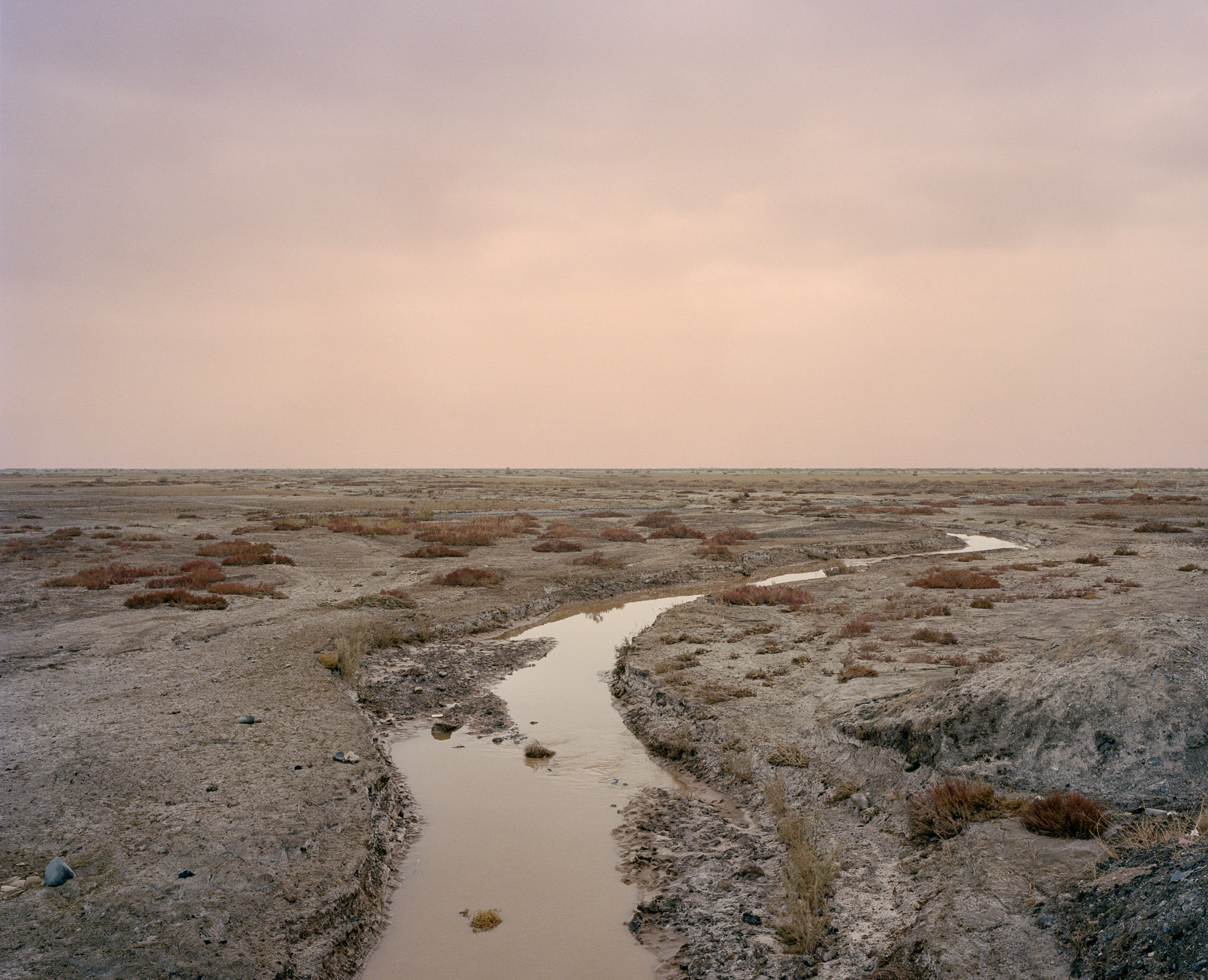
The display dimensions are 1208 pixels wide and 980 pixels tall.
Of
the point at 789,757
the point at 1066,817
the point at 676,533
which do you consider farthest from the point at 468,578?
the point at 1066,817

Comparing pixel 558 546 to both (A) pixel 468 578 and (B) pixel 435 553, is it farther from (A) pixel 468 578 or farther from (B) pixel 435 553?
(A) pixel 468 578

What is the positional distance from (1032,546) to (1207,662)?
4035cm

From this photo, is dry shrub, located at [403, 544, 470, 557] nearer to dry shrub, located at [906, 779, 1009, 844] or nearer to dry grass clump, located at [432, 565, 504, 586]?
dry grass clump, located at [432, 565, 504, 586]

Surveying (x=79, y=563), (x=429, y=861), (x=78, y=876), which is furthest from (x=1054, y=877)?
(x=79, y=563)

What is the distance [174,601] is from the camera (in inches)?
977

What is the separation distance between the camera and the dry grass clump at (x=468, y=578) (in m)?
30.6

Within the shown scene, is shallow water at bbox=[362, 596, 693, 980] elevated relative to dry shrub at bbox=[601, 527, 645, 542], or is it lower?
lower

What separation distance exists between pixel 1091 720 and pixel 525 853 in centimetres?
854

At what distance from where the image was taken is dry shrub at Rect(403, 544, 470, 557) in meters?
38.3

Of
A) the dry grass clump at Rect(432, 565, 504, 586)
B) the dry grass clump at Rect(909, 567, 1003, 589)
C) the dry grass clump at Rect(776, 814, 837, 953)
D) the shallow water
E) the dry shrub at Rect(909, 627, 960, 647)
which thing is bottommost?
the shallow water

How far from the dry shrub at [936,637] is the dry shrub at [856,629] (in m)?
1.34

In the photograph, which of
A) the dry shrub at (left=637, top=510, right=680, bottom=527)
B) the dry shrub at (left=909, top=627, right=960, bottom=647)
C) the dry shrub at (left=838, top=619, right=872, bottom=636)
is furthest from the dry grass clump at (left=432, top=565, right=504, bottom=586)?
the dry shrub at (left=637, top=510, right=680, bottom=527)

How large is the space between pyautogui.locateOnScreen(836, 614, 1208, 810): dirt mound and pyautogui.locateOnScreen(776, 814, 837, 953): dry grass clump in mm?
2363

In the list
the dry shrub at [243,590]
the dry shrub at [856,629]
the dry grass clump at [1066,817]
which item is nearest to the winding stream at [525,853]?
the dry grass clump at [1066,817]
